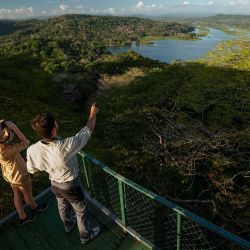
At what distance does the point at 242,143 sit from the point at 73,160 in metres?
7.09

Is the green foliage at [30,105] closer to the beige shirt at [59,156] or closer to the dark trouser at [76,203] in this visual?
the dark trouser at [76,203]

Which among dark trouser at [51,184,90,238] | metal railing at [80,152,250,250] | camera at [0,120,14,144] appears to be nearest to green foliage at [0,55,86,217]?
metal railing at [80,152,250,250]

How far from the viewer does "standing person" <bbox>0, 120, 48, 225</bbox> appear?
10.3 feet

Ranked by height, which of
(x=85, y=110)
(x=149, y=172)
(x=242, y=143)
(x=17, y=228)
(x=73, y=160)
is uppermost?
(x=73, y=160)

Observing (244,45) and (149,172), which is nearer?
(149,172)

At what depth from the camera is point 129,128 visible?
12461mm

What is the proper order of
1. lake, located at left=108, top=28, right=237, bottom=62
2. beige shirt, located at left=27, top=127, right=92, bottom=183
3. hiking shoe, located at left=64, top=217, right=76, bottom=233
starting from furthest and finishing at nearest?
1. lake, located at left=108, top=28, right=237, bottom=62
2. hiking shoe, located at left=64, top=217, right=76, bottom=233
3. beige shirt, located at left=27, top=127, right=92, bottom=183

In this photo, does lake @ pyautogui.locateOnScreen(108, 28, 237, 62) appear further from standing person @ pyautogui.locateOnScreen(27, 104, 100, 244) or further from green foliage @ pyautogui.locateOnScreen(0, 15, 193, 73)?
standing person @ pyautogui.locateOnScreen(27, 104, 100, 244)

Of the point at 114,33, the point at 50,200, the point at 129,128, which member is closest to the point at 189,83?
the point at 129,128

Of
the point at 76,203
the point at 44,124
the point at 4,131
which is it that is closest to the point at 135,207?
the point at 76,203

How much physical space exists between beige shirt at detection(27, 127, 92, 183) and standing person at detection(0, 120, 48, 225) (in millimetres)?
472

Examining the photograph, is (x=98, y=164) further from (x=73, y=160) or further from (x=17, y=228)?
(x=17, y=228)

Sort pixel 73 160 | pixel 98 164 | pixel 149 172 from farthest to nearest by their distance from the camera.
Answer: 1. pixel 149 172
2. pixel 98 164
3. pixel 73 160

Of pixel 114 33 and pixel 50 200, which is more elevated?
pixel 50 200
